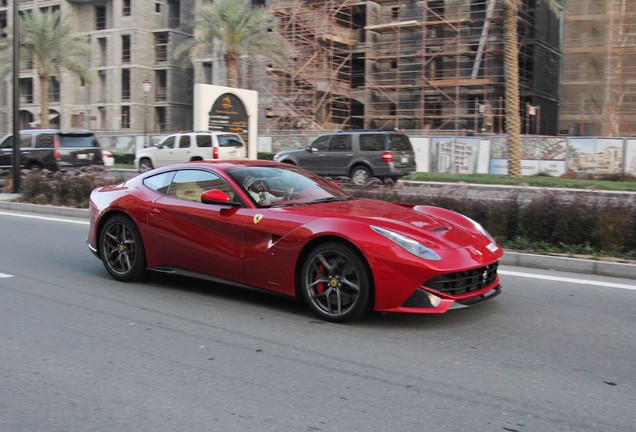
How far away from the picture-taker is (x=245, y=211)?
600cm

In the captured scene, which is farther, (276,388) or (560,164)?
(560,164)

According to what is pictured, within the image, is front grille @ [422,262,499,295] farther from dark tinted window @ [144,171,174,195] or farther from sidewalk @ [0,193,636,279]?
dark tinted window @ [144,171,174,195]

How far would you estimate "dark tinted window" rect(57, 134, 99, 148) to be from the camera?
785 inches

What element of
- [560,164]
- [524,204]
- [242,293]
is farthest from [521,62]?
[242,293]

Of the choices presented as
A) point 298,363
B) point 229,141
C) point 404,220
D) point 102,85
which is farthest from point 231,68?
point 298,363

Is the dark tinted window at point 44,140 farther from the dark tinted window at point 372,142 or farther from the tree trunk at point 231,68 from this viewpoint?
the tree trunk at point 231,68

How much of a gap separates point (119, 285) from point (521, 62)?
37.9m

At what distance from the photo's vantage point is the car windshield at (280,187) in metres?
6.20

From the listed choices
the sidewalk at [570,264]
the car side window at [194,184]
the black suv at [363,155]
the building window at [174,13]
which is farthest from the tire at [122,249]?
the building window at [174,13]

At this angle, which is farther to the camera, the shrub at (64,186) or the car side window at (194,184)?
the shrub at (64,186)

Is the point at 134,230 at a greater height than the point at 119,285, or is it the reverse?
the point at 134,230

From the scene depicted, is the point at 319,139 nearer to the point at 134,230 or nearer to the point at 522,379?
the point at 134,230

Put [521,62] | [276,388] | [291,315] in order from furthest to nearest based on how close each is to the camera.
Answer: [521,62] → [291,315] → [276,388]

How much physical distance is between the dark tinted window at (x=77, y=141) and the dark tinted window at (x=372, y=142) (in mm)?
8719
